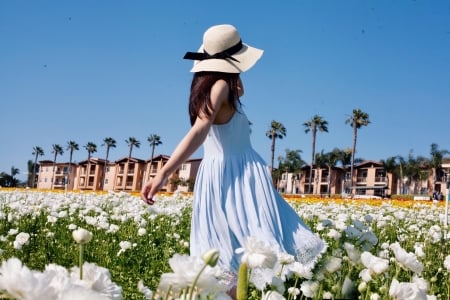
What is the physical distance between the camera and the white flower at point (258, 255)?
132 centimetres

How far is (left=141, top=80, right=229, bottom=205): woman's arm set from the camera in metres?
2.49

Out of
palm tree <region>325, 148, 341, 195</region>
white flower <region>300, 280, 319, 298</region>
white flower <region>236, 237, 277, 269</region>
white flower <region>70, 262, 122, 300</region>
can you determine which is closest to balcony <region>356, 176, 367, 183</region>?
palm tree <region>325, 148, 341, 195</region>

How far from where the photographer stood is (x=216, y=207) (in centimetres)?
296

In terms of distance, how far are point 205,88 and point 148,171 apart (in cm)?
7896

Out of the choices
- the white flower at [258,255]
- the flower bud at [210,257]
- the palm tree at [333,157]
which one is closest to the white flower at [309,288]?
the white flower at [258,255]

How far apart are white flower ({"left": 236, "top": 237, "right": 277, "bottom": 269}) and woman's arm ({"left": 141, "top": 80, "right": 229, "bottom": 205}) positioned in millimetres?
1134

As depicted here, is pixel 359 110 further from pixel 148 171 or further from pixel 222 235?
pixel 222 235

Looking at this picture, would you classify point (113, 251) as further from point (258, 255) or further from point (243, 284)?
point (243, 284)

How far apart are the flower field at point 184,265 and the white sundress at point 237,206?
0.20 metres

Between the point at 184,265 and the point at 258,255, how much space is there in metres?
0.31

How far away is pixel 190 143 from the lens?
2.64m

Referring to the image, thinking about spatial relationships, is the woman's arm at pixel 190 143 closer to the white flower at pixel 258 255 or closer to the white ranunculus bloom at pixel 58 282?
the white flower at pixel 258 255

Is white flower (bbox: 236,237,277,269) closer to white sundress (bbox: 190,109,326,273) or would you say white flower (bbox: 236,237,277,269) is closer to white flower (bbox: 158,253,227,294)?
white flower (bbox: 158,253,227,294)

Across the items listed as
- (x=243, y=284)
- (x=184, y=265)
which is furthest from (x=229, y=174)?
(x=184, y=265)
